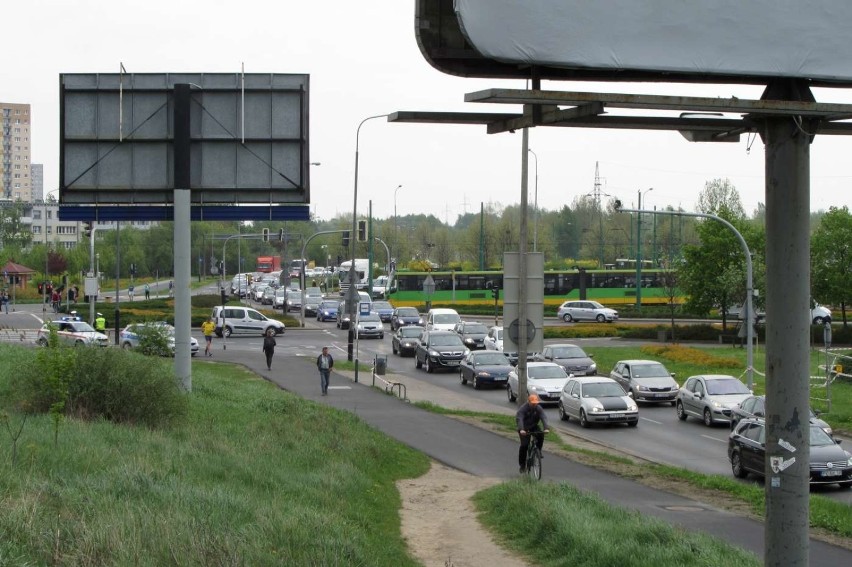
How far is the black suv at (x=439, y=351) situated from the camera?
4416cm

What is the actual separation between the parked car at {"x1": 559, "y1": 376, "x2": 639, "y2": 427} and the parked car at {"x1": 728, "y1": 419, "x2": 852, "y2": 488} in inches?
301

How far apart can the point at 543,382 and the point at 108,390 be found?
1917cm

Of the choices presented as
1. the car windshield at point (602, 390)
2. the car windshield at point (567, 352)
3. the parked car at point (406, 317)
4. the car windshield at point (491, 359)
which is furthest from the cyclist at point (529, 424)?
the parked car at point (406, 317)

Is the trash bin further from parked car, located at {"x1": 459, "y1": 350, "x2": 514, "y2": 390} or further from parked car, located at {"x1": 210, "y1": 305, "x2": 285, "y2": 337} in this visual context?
parked car, located at {"x1": 210, "y1": 305, "x2": 285, "y2": 337}

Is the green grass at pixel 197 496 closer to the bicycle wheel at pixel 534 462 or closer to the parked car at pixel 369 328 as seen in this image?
the bicycle wheel at pixel 534 462

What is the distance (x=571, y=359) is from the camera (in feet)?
131

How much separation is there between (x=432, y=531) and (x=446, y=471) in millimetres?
6112

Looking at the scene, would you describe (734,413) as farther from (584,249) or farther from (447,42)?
(584,249)

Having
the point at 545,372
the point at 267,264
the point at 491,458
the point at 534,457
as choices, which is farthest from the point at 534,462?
the point at 267,264

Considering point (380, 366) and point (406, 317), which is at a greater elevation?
point (406, 317)

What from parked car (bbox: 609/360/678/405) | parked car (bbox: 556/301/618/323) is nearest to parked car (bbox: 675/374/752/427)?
parked car (bbox: 609/360/678/405)

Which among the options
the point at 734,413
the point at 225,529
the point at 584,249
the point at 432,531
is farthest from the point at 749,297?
the point at 584,249

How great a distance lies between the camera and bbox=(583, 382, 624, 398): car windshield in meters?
29.0

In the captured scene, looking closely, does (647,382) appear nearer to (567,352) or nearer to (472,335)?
(567,352)
